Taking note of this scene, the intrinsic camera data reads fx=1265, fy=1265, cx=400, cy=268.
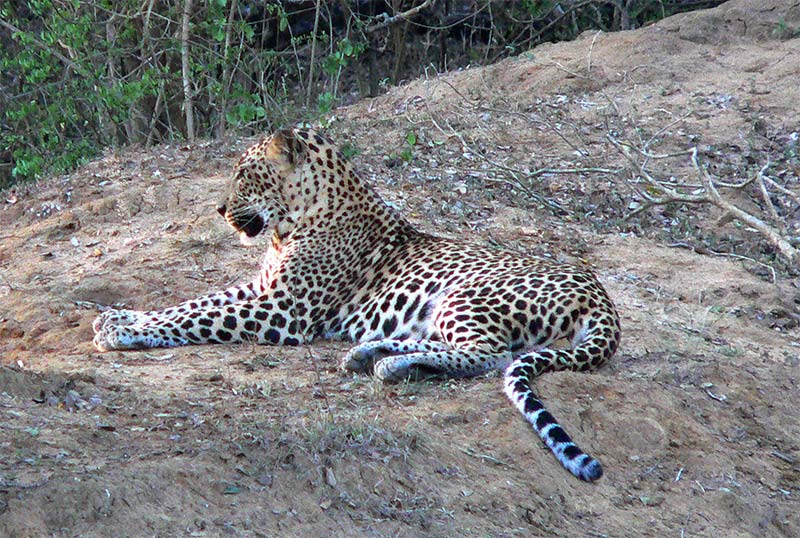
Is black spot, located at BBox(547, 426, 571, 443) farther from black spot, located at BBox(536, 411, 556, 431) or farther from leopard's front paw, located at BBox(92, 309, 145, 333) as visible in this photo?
leopard's front paw, located at BBox(92, 309, 145, 333)

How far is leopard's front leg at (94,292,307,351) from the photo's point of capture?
708 centimetres

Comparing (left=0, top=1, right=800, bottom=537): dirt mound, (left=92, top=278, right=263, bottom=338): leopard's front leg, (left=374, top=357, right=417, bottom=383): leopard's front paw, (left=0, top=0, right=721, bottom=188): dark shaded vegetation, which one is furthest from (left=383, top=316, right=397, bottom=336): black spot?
(left=0, top=0, right=721, bottom=188): dark shaded vegetation

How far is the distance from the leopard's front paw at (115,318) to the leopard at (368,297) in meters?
0.01

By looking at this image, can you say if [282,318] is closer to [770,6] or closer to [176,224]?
[176,224]

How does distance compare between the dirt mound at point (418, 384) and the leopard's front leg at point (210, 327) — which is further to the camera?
the leopard's front leg at point (210, 327)

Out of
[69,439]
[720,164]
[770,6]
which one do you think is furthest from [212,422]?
[770,6]

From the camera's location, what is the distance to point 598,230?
1016 cm

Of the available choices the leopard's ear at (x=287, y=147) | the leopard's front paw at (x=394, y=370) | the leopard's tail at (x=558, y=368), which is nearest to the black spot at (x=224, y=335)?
the leopard's ear at (x=287, y=147)

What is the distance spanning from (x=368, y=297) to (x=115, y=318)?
58.2 inches

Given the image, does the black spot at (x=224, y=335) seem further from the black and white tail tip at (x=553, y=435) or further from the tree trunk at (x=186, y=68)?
the tree trunk at (x=186, y=68)

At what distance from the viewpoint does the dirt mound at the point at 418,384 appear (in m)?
4.77

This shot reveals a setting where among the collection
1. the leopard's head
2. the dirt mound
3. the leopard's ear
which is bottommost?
the dirt mound

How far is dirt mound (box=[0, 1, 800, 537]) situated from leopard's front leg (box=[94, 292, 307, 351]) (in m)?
0.13

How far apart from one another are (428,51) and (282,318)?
9.75 metres
